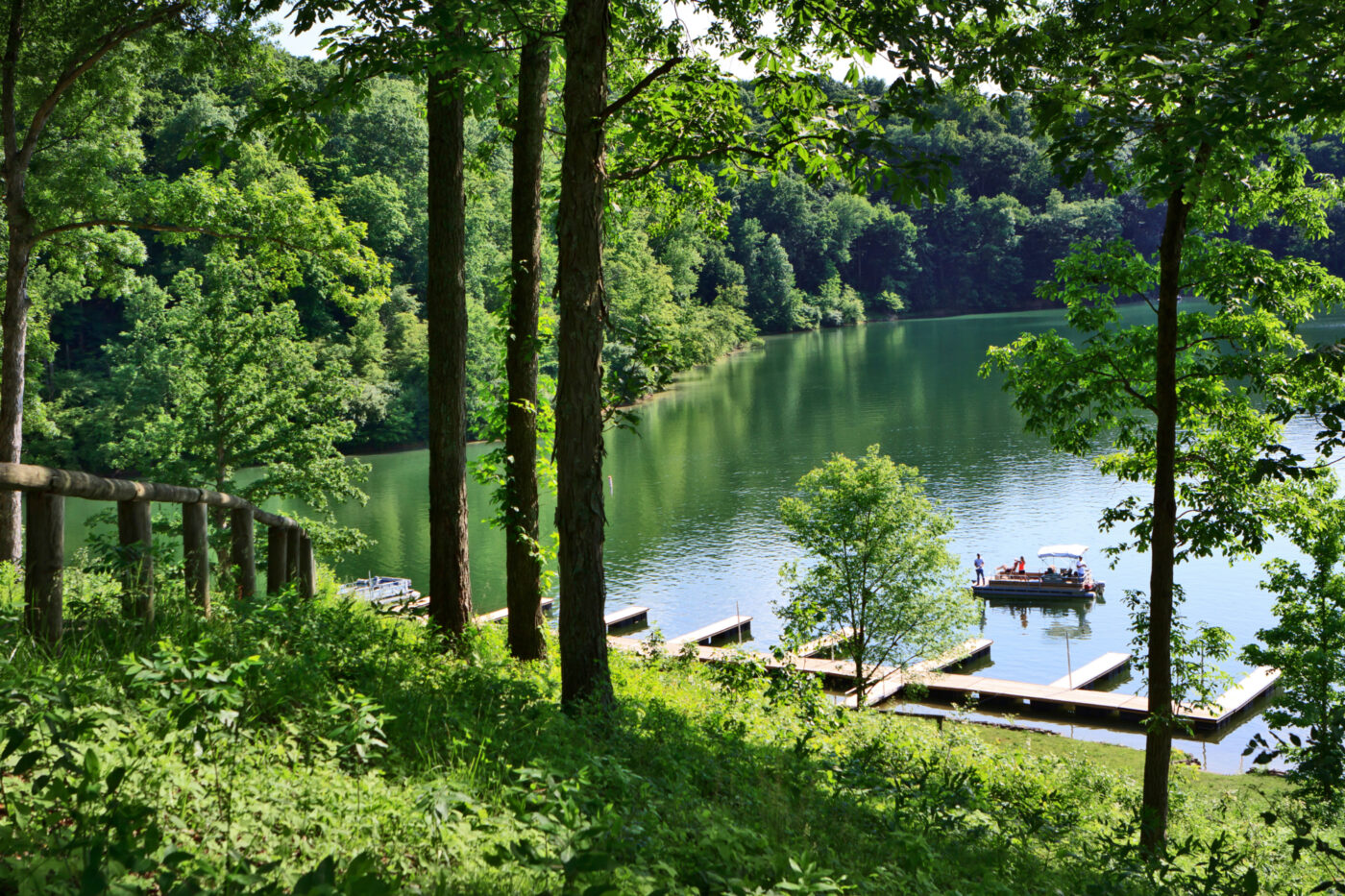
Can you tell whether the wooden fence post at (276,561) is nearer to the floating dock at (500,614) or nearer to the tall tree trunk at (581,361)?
the tall tree trunk at (581,361)

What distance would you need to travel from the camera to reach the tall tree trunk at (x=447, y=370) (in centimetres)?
796

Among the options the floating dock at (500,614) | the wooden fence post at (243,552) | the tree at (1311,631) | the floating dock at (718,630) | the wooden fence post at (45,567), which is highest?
the wooden fence post at (45,567)

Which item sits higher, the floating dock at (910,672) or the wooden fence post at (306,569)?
the wooden fence post at (306,569)

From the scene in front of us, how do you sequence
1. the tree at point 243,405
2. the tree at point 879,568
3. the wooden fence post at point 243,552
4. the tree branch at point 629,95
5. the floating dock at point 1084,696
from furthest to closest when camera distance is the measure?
the tree at point 879,568
the floating dock at point 1084,696
the tree at point 243,405
the wooden fence post at point 243,552
the tree branch at point 629,95

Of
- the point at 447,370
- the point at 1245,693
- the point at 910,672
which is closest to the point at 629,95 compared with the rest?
the point at 447,370

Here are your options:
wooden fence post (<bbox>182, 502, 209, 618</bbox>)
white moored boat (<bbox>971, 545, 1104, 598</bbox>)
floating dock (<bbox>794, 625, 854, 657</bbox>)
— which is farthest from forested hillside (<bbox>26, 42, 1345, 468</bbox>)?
white moored boat (<bbox>971, 545, 1104, 598</bbox>)

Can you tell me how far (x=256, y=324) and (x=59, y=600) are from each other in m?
19.5

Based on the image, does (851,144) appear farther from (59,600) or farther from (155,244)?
(155,244)

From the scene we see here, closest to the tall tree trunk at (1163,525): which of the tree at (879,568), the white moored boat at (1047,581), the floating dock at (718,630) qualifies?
the tree at (879,568)

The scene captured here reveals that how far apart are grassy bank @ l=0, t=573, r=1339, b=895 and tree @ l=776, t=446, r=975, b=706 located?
15769 millimetres

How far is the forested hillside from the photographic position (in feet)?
46.0

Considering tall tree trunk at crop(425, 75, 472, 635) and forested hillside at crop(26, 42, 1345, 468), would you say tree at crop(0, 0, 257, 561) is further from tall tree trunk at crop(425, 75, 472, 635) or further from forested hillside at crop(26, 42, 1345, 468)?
tall tree trunk at crop(425, 75, 472, 635)

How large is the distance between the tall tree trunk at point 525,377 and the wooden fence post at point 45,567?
13.5 ft

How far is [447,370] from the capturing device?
26.8 ft
